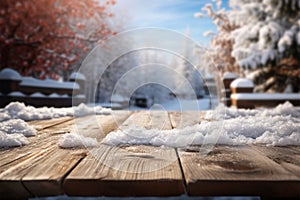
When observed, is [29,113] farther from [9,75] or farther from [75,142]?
[9,75]

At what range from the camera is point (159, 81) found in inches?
61.8

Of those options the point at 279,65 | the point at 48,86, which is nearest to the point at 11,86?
the point at 48,86

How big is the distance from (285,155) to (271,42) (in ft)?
25.1

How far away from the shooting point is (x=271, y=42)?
767cm

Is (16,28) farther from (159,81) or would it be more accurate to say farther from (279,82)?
(279,82)

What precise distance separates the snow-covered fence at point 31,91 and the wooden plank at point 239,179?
3.27 m

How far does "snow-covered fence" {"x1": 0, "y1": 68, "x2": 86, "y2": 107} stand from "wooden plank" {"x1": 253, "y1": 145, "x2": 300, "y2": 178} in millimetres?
3134

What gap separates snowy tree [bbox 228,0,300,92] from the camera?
7381 millimetres

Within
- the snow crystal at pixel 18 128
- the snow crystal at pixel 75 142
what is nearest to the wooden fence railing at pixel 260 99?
the snow crystal at pixel 18 128

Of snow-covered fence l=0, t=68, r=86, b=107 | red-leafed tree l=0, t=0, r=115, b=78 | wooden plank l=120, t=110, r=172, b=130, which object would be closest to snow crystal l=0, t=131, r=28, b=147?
wooden plank l=120, t=110, r=172, b=130

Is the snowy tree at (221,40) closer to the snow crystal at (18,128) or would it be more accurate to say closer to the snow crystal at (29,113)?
the snow crystal at (29,113)

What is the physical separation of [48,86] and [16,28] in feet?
7.45

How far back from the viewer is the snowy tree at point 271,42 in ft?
24.2

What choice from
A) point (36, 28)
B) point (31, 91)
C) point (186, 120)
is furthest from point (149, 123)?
point (36, 28)
